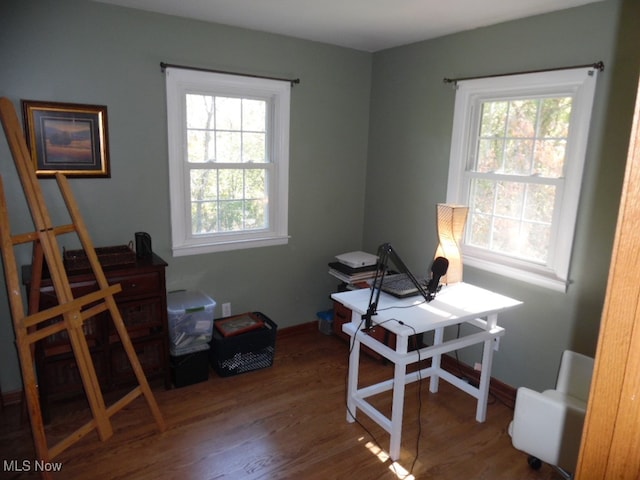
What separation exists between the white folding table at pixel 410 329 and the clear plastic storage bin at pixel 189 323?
966 mm

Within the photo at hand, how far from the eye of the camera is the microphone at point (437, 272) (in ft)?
8.32

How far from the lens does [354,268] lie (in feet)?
11.8

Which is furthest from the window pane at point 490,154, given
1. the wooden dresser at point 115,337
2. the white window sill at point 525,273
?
the wooden dresser at point 115,337

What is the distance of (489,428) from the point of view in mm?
2629

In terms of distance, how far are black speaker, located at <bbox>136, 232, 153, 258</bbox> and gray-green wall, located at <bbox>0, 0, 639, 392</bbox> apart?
22cm

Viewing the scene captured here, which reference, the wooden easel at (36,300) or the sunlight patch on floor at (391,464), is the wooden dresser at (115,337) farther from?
A: the sunlight patch on floor at (391,464)

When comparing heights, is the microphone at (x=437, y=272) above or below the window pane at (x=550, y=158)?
below

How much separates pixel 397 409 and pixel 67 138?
251 cm

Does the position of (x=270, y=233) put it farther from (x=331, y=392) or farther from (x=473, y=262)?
(x=473, y=262)

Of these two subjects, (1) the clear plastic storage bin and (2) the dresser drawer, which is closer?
(2) the dresser drawer

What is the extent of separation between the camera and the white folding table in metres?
2.25

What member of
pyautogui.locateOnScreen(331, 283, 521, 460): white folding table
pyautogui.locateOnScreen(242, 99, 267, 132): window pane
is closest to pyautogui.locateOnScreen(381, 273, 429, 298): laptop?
pyautogui.locateOnScreen(331, 283, 521, 460): white folding table

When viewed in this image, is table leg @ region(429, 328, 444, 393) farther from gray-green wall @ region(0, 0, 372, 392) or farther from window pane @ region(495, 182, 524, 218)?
gray-green wall @ region(0, 0, 372, 392)

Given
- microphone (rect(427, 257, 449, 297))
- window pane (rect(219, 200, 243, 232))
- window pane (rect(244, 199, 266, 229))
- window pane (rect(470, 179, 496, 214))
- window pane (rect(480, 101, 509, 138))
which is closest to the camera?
microphone (rect(427, 257, 449, 297))
